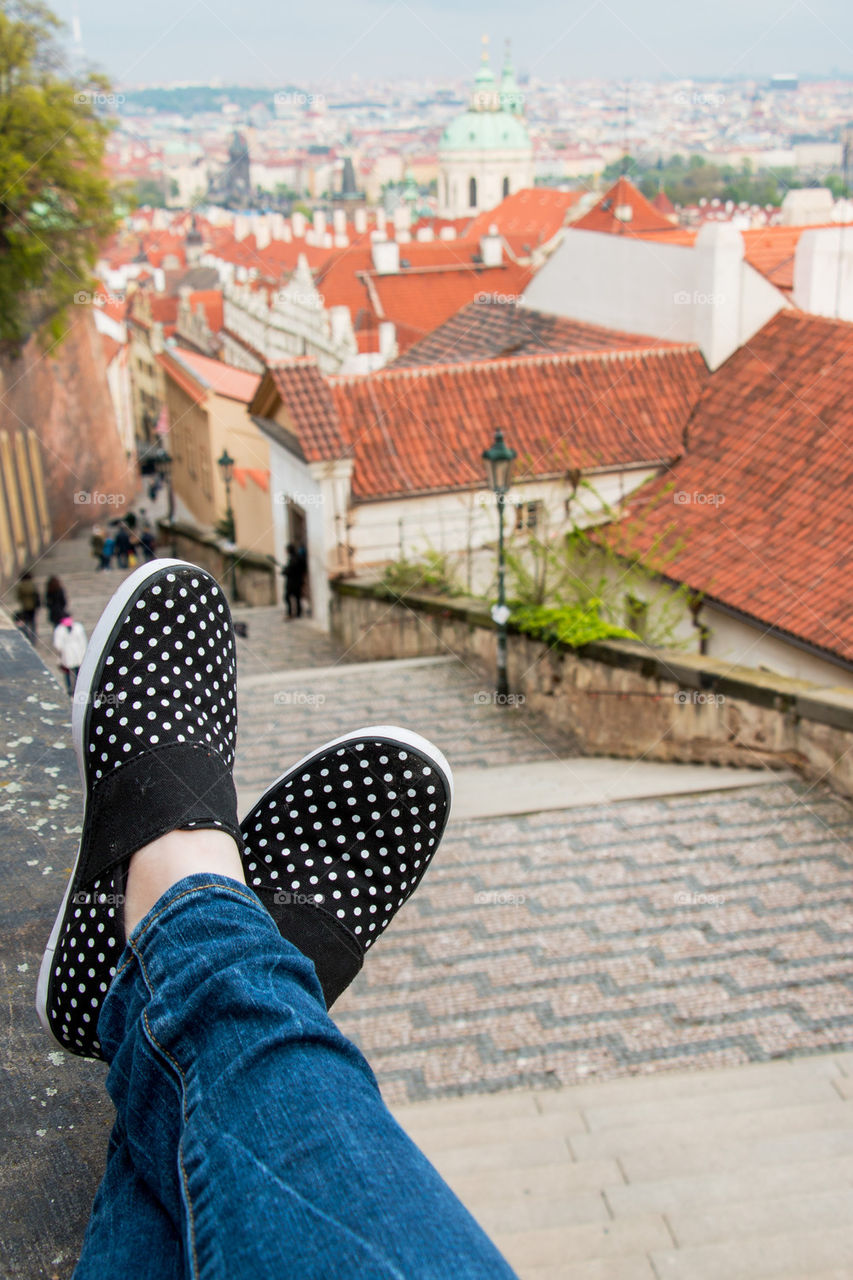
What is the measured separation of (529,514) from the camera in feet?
41.6

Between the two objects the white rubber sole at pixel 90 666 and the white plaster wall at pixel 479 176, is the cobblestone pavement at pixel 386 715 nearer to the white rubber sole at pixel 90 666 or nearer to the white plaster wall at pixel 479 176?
the white rubber sole at pixel 90 666

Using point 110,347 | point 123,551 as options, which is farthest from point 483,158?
point 123,551

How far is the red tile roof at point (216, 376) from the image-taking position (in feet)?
75.9

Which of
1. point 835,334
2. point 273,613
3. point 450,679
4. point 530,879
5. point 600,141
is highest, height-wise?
point 600,141

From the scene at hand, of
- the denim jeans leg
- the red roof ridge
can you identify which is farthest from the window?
the denim jeans leg

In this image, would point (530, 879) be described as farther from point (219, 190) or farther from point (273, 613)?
point (219, 190)

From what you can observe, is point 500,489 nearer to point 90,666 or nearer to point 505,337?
point 90,666

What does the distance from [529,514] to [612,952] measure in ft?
27.3

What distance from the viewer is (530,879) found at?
5395 mm

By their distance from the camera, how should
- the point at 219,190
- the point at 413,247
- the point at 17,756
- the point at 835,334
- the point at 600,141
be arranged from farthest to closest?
the point at 219,190 → the point at 600,141 → the point at 413,247 → the point at 835,334 → the point at 17,756

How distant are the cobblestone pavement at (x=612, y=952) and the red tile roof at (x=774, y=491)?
3.26m

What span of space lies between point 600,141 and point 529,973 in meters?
70.6

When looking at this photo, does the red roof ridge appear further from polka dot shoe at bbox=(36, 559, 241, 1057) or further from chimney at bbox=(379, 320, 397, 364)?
chimney at bbox=(379, 320, 397, 364)

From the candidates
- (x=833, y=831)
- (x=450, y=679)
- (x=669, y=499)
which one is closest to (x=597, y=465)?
(x=669, y=499)
